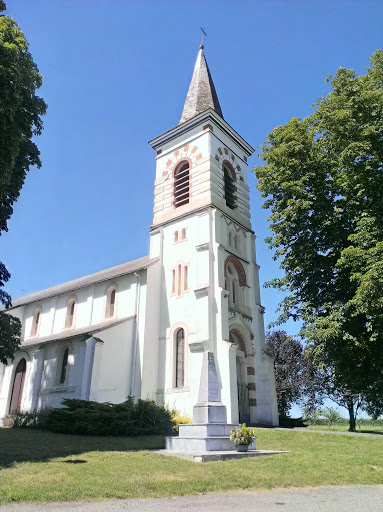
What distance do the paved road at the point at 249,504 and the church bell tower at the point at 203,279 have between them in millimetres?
12745

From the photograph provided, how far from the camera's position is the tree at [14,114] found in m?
12.1

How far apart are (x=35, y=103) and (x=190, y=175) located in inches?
561

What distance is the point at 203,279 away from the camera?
22.2 meters

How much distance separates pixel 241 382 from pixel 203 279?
649cm

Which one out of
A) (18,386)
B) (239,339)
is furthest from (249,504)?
(18,386)

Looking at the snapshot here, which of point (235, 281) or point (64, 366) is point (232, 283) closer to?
point (235, 281)

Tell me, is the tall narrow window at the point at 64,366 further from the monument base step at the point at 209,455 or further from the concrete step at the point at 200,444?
the monument base step at the point at 209,455

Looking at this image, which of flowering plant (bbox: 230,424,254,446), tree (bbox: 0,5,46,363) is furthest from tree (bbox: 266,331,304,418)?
tree (bbox: 0,5,46,363)

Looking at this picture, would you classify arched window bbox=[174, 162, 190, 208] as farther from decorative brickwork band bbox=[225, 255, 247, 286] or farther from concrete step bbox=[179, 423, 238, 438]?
concrete step bbox=[179, 423, 238, 438]

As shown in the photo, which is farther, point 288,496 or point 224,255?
point 224,255

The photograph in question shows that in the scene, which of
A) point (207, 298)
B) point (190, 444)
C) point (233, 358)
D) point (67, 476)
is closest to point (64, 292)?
point (207, 298)

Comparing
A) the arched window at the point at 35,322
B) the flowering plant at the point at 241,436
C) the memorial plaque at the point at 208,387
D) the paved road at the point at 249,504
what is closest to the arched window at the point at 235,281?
the memorial plaque at the point at 208,387

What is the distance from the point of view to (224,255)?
77.4 feet

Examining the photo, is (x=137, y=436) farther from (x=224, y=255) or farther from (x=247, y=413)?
(x=224, y=255)
